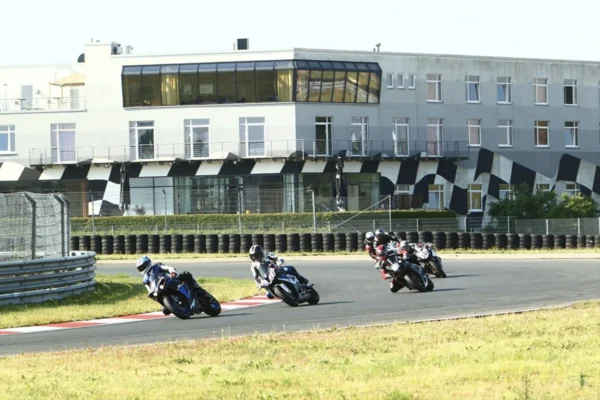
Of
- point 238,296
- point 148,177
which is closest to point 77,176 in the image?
point 148,177

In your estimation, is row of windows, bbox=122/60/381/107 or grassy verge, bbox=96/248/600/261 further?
row of windows, bbox=122/60/381/107

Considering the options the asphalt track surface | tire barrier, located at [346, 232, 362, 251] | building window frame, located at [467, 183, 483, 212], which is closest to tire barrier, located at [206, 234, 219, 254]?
tire barrier, located at [346, 232, 362, 251]

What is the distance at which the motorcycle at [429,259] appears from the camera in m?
30.0

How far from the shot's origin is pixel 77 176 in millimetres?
65312

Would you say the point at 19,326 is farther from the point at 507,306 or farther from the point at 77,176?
the point at 77,176

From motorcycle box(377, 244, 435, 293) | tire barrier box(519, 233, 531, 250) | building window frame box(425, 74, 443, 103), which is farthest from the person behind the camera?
building window frame box(425, 74, 443, 103)

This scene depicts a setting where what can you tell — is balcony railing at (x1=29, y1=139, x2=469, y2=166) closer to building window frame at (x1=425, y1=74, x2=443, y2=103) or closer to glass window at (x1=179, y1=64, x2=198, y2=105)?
glass window at (x1=179, y1=64, x2=198, y2=105)

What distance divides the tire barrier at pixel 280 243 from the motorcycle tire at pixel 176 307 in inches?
1079

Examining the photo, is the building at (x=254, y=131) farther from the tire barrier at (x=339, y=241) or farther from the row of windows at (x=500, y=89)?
the tire barrier at (x=339, y=241)

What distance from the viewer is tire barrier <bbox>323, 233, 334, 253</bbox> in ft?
157

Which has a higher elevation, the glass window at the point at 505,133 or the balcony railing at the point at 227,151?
the glass window at the point at 505,133

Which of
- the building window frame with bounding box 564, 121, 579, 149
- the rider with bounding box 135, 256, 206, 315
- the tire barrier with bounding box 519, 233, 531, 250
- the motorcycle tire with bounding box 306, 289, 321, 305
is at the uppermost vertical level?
the building window frame with bounding box 564, 121, 579, 149

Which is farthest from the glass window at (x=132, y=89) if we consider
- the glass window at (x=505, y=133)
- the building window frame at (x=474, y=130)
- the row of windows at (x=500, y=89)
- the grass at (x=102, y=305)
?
the grass at (x=102, y=305)

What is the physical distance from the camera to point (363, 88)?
6531 centimetres
